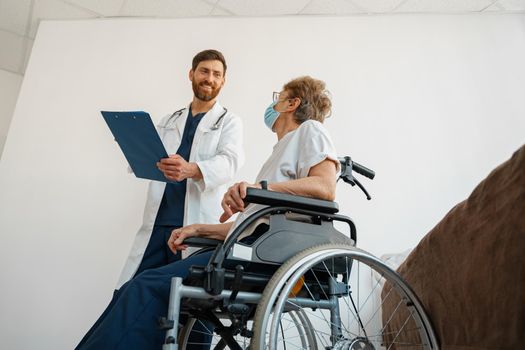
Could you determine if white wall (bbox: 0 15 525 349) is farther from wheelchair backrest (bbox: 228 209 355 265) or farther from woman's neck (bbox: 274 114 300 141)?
wheelchair backrest (bbox: 228 209 355 265)

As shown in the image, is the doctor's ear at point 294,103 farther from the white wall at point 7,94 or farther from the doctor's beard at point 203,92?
the white wall at point 7,94

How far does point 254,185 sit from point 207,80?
0.88 m

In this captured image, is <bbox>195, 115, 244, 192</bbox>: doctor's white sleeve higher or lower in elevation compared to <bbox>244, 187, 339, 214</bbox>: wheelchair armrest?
higher

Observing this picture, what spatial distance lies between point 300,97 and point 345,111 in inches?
40.8

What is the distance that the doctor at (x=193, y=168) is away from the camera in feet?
4.50

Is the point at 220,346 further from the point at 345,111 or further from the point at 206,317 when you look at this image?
the point at 345,111

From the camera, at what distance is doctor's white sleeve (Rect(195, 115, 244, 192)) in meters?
1.44

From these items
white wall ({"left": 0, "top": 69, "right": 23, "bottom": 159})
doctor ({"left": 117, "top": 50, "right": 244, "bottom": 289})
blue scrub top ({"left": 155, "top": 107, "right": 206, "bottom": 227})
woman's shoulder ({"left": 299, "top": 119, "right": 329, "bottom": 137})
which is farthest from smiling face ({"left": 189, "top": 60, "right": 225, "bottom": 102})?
white wall ({"left": 0, "top": 69, "right": 23, "bottom": 159})

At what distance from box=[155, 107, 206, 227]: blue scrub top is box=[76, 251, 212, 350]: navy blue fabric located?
0.57m

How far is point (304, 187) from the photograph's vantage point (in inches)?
37.4

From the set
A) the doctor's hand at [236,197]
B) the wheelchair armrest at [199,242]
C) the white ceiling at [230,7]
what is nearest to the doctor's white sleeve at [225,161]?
the wheelchair armrest at [199,242]

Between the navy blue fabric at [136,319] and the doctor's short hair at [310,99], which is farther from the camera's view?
the doctor's short hair at [310,99]

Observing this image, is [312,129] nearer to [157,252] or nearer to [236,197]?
[236,197]

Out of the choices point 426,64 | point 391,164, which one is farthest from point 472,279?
point 426,64
